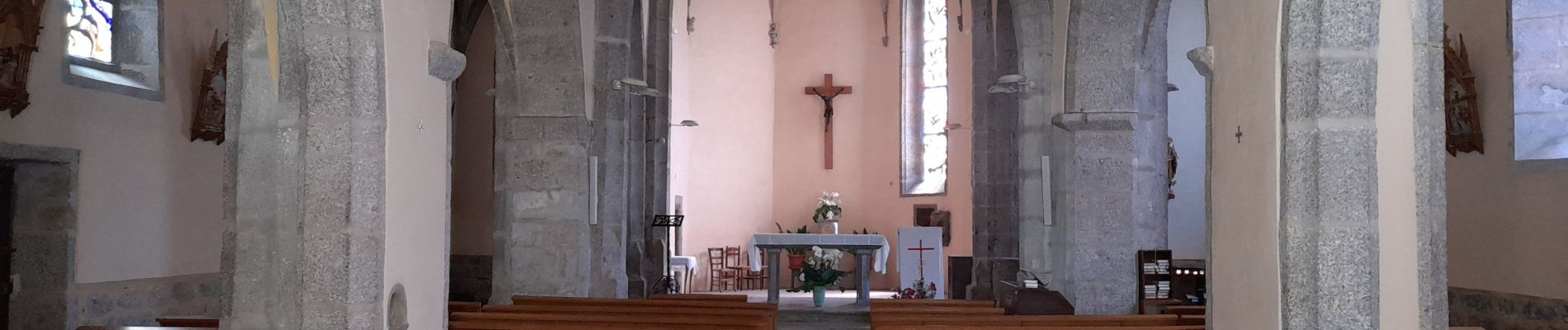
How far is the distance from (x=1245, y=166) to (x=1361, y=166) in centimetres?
54

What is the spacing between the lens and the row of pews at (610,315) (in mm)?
6355

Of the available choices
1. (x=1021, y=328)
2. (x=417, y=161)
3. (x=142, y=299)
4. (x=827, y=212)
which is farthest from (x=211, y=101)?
(x=827, y=212)

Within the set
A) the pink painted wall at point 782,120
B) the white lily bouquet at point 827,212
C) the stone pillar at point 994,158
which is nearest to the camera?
the stone pillar at point 994,158

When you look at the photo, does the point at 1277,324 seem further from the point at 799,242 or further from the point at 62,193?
the point at 799,242

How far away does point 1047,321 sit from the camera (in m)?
6.59

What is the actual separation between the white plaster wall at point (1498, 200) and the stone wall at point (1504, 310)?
0.05 metres

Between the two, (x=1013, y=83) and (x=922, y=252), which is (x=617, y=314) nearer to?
(x=1013, y=83)

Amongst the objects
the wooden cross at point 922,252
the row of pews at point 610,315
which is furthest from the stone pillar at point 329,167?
the wooden cross at point 922,252

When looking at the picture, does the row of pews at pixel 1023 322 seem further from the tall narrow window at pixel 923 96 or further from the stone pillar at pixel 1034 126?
the tall narrow window at pixel 923 96

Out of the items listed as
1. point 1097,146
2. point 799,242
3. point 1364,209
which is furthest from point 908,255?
point 1364,209

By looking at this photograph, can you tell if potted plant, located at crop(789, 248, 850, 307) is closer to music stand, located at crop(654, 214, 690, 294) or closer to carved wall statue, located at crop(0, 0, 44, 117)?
music stand, located at crop(654, 214, 690, 294)

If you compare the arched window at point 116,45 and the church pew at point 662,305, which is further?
the arched window at point 116,45

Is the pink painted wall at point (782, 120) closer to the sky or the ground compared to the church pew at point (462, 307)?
closer to the sky

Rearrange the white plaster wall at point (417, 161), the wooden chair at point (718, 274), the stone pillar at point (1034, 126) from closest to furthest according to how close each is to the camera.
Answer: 1. the white plaster wall at point (417, 161)
2. the stone pillar at point (1034, 126)
3. the wooden chair at point (718, 274)
